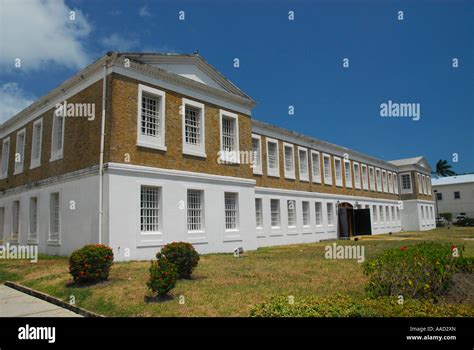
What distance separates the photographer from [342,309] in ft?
19.2

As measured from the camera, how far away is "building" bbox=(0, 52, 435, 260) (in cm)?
1598

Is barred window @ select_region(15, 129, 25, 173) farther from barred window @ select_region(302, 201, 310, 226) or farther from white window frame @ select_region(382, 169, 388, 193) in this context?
white window frame @ select_region(382, 169, 388, 193)

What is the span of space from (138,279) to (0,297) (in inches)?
146

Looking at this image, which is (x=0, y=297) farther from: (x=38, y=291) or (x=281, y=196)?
(x=281, y=196)

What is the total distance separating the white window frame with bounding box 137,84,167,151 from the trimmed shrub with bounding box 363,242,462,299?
11.6 metres

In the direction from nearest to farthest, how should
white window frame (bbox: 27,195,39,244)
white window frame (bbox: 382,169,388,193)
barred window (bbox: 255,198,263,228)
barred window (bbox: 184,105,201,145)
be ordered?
1. barred window (bbox: 184,105,201,145)
2. white window frame (bbox: 27,195,39,244)
3. barred window (bbox: 255,198,263,228)
4. white window frame (bbox: 382,169,388,193)

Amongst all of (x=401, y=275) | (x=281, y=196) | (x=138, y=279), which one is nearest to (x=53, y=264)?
(x=138, y=279)

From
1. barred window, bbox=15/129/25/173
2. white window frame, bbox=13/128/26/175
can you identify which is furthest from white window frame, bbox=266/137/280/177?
barred window, bbox=15/129/25/173

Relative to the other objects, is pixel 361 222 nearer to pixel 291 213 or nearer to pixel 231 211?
pixel 291 213

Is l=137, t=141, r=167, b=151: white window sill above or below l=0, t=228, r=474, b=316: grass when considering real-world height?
above

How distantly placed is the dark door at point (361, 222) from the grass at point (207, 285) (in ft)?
79.1

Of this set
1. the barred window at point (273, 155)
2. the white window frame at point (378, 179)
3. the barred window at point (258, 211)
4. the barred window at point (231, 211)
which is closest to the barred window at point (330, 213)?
the barred window at point (273, 155)

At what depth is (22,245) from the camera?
21312mm

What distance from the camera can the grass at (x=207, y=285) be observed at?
8.39m
